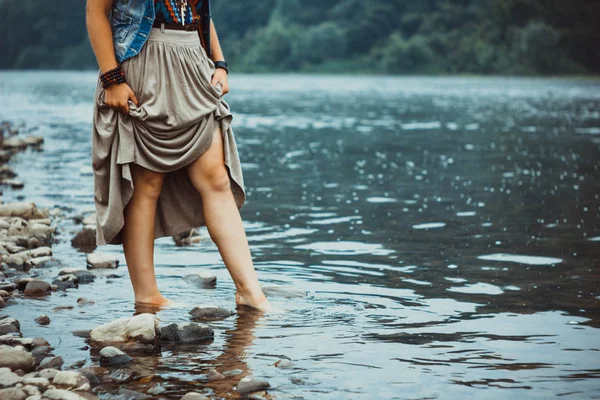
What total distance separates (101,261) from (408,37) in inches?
3750

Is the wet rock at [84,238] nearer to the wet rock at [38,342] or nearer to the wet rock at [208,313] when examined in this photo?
the wet rock at [208,313]

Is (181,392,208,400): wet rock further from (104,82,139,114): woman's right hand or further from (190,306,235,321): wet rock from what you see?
(104,82,139,114): woman's right hand

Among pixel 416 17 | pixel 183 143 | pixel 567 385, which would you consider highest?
pixel 416 17

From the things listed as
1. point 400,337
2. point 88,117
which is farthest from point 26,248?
point 88,117

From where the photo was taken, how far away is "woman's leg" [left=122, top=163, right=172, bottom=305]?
4453 millimetres

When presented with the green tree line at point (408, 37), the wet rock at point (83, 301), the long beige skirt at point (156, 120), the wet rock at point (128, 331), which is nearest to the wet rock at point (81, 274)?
the wet rock at point (83, 301)

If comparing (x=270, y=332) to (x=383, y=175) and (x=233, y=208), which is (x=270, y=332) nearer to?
(x=233, y=208)

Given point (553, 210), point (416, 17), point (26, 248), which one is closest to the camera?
point (26, 248)

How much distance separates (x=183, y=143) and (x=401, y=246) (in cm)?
227

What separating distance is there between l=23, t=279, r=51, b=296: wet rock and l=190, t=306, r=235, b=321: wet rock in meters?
0.88

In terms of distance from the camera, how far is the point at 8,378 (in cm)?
321

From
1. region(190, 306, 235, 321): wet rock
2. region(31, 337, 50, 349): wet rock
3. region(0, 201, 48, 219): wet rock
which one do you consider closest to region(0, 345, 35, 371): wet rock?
region(31, 337, 50, 349): wet rock

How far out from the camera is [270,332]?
4.02 meters

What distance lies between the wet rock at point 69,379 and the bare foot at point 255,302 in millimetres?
1296
